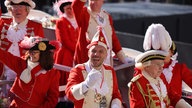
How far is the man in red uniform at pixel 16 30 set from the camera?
198 inches

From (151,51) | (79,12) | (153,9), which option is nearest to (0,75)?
(79,12)

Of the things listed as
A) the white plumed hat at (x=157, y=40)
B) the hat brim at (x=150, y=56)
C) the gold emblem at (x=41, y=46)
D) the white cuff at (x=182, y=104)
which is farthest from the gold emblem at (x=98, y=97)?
the gold emblem at (x=41, y=46)

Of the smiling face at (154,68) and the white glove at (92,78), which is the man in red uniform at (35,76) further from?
the smiling face at (154,68)

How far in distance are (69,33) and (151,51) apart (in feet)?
6.18

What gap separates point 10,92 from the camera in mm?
4859

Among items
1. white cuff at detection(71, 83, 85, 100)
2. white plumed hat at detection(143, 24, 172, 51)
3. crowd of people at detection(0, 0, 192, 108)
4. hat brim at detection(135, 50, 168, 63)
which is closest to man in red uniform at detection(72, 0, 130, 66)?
crowd of people at detection(0, 0, 192, 108)

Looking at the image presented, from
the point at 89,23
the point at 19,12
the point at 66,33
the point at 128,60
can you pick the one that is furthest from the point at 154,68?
the point at 66,33

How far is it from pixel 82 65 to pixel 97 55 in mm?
163

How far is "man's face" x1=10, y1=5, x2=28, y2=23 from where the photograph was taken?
4980 millimetres

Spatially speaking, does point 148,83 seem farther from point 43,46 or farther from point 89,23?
point 89,23

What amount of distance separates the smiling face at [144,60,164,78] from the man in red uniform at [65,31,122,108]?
0.26m

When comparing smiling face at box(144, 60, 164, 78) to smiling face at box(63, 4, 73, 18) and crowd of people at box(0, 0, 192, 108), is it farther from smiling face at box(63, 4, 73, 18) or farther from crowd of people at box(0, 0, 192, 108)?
smiling face at box(63, 4, 73, 18)

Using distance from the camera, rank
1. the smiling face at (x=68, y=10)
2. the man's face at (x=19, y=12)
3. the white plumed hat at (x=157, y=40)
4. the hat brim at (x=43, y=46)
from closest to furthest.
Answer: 1. the white plumed hat at (x=157, y=40)
2. the hat brim at (x=43, y=46)
3. the man's face at (x=19, y=12)
4. the smiling face at (x=68, y=10)

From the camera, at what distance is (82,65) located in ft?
13.2
